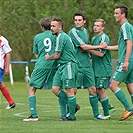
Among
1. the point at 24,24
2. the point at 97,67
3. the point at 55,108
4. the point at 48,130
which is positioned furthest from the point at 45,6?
the point at 48,130

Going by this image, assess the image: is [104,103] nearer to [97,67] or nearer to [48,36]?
[97,67]

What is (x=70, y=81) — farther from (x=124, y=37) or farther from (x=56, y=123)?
(x=124, y=37)

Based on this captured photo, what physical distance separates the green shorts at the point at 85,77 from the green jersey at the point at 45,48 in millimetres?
548

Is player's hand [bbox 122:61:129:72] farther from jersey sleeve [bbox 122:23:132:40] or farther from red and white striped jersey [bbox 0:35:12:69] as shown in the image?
red and white striped jersey [bbox 0:35:12:69]

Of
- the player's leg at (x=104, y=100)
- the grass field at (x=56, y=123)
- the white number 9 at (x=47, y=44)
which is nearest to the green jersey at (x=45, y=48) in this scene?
the white number 9 at (x=47, y=44)

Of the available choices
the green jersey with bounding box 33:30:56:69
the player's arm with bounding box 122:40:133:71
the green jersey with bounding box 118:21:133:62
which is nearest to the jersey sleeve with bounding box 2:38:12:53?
the green jersey with bounding box 33:30:56:69

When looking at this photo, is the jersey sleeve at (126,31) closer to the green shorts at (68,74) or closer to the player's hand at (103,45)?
the player's hand at (103,45)

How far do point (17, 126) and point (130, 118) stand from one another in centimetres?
269

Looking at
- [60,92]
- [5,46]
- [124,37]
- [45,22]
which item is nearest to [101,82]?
[60,92]

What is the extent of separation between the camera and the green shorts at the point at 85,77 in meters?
13.7

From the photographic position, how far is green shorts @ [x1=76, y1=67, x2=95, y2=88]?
540 inches

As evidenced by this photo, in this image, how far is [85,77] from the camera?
13805 millimetres

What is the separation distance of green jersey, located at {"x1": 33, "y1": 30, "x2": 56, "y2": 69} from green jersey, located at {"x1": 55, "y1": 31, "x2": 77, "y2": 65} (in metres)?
0.29

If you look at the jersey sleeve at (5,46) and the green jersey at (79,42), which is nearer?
the green jersey at (79,42)
